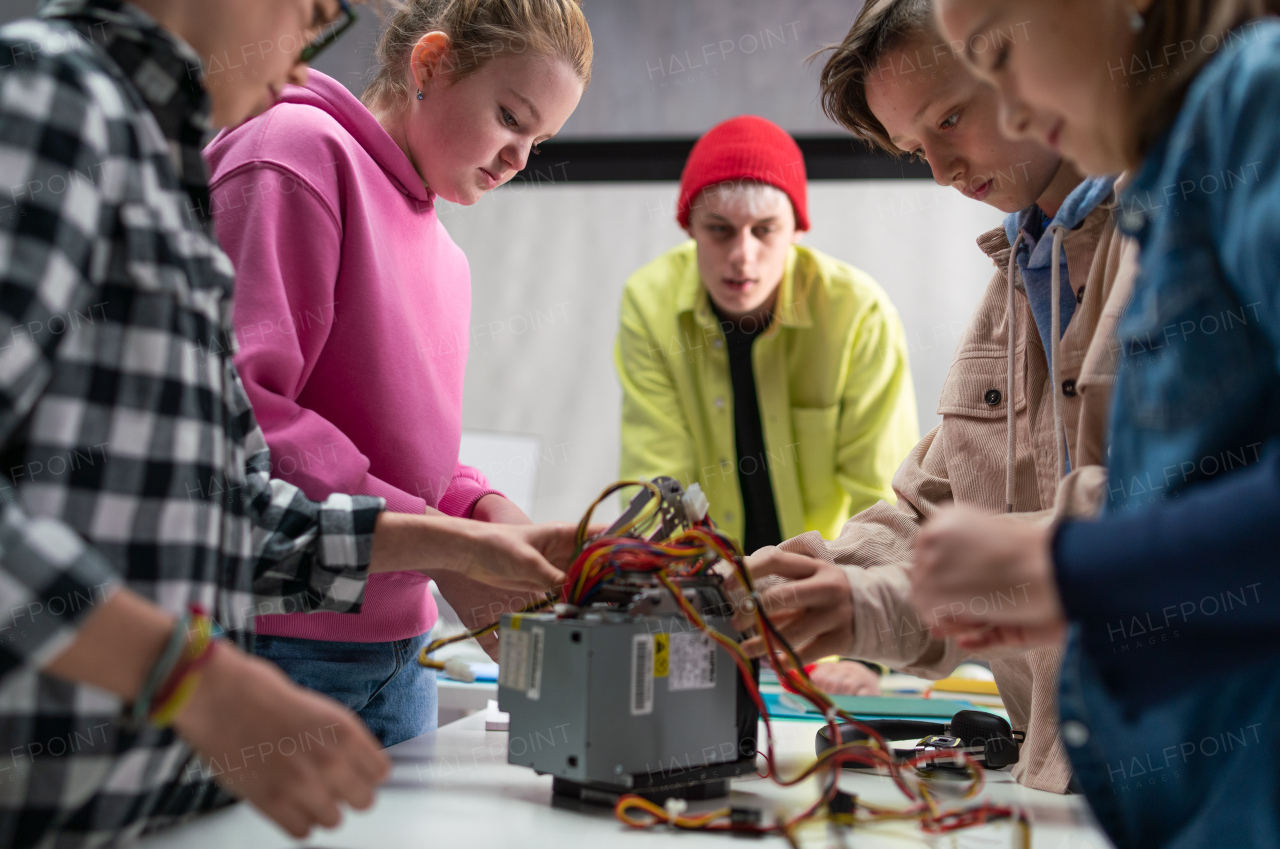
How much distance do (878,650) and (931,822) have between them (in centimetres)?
26

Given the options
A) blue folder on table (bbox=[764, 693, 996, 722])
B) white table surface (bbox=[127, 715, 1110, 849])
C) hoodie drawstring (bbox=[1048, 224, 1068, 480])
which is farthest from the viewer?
blue folder on table (bbox=[764, 693, 996, 722])

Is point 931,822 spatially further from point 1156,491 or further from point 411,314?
point 411,314

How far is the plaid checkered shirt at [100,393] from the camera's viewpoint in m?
0.54

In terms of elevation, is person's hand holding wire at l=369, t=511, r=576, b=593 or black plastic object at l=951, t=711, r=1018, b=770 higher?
person's hand holding wire at l=369, t=511, r=576, b=593

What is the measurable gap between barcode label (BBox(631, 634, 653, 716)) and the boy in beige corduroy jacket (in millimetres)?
199

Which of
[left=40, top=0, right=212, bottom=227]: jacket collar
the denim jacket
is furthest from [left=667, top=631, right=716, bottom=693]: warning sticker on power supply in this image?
[left=40, top=0, right=212, bottom=227]: jacket collar

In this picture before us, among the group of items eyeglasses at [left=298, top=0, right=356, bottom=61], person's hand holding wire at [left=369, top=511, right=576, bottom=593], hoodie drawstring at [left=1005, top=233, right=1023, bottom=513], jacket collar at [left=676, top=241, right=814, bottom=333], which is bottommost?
person's hand holding wire at [left=369, top=511, right=576, bottom=593]

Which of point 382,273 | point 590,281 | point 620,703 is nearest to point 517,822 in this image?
point 620,703

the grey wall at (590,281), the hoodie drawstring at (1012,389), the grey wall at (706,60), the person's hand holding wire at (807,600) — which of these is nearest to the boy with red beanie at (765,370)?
the grey wall at (590,281)

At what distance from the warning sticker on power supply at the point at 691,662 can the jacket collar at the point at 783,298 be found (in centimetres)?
162

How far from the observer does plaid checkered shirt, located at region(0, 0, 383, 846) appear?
54 centimetres

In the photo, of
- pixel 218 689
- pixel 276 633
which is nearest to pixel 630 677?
pixel 218 689

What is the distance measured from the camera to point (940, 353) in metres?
3.12

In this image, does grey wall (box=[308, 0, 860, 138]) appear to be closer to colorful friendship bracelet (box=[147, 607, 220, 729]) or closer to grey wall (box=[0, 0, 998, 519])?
grey wall (box=[0, 0, 998, 519])
